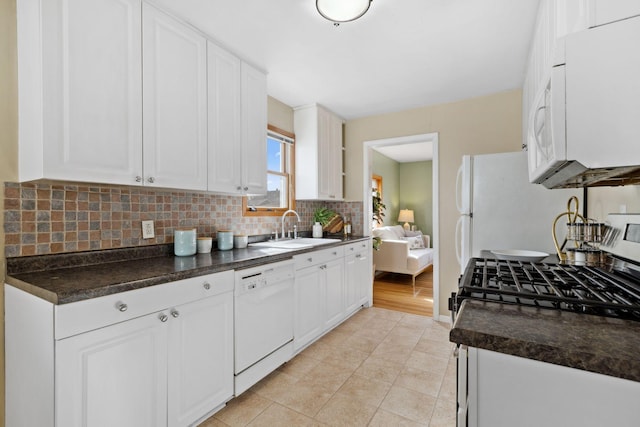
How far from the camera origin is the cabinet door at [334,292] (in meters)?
2.82

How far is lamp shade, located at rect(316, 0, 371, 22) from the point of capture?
5.56 ft

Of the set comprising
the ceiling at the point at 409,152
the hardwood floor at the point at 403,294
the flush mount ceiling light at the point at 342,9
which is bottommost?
the hardwood floor at the point at 403,294

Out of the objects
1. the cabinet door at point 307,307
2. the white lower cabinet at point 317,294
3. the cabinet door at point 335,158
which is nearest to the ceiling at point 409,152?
the cabinet door at point 335,158

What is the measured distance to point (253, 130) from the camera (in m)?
2.42

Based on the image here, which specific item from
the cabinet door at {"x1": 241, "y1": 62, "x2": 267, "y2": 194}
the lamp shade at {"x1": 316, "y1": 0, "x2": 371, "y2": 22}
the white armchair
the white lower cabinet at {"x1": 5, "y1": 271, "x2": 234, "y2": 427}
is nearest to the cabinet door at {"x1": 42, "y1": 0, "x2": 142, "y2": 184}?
the white lower cabinet at {"x1": 5, "y1": 271, "x2": 234, "y2": 427}

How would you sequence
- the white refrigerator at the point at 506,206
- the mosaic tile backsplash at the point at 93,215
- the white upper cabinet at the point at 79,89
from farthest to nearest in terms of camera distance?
the white refrigerator at the point at 506,206 → the mosaic tile backsplash at the point at 93,215 → the white upper cabinet at the point at 79,89

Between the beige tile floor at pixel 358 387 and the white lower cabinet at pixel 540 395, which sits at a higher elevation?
the white lower cabinet at pixel 540 395

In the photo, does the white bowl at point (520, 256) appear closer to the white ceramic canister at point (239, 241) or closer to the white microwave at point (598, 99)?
the white microwave at point (598, 99)

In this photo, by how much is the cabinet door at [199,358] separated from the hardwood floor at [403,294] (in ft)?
8.00

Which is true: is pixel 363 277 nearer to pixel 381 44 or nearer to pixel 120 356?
pixel 381 44

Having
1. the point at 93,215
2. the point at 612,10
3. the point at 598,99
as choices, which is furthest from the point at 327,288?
the point at 612,10

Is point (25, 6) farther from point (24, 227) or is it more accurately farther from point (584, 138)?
point (584, 138)

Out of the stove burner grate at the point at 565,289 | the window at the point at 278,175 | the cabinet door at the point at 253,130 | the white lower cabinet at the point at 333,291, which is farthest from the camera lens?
the window at the point at 278,175

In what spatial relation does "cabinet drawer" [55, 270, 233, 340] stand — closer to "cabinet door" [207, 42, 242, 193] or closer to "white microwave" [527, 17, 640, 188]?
"cabinet door" [207, 42, 242, 193]
